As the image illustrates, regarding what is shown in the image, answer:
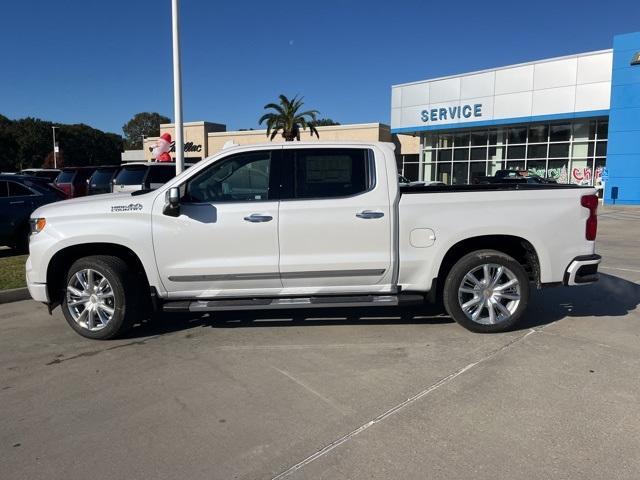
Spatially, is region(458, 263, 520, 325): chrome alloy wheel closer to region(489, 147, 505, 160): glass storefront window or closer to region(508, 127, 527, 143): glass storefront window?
region(508, 127, 527, 143): glass storefront window

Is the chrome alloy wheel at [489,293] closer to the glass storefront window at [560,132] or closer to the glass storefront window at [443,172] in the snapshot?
the glass storefront window at [560,132]

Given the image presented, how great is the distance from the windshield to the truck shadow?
811cm

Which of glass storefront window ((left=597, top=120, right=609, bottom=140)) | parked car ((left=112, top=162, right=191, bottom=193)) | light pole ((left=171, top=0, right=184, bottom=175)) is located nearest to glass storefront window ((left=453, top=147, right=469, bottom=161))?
glass storefront window ((left=597, top=120, right=609, bottom=140))

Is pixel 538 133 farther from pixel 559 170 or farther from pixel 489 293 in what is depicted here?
pixel 489 293

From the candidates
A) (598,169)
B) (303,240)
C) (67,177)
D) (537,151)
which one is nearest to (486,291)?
(303,240)

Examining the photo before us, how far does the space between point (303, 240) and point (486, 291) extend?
6.37ft

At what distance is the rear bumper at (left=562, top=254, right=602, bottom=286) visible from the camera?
5.37m

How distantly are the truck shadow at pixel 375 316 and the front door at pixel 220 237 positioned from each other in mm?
714

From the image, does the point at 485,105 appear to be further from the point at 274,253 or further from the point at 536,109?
the point at 274,253

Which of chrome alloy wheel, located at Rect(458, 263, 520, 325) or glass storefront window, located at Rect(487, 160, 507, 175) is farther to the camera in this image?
Answer: glass storefront window, located at Rect(487, 160, 507, 175)

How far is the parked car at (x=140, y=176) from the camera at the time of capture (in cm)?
1348

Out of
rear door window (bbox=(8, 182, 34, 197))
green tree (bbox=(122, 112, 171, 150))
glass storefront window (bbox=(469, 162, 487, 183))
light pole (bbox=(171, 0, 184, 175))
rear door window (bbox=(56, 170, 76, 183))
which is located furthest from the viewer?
green tree (bbox=(122, 112, 171, 150))

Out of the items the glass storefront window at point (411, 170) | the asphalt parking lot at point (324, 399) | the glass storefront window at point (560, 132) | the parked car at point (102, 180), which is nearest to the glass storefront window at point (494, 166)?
the glass storefront window at point (560, 132)

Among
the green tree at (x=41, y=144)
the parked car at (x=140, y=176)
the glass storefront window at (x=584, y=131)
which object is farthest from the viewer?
the green tree at (x=41, y=144)
